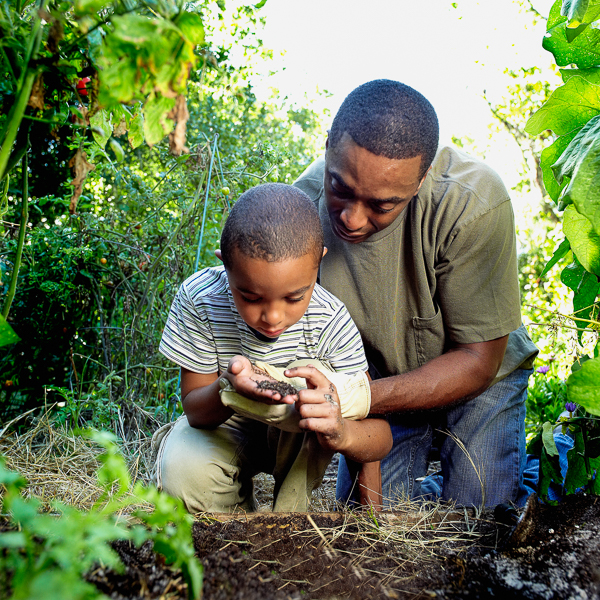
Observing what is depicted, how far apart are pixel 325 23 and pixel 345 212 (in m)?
6.30

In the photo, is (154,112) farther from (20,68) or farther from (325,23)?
(325,23)

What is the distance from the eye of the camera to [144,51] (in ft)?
2.60

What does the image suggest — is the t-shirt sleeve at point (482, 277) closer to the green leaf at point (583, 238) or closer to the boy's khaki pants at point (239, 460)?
the boy's khaki pants at point (239, 460)

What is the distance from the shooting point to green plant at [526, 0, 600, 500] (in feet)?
3.61

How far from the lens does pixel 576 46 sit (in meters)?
1.35

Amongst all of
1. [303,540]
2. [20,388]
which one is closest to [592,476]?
[303,540]

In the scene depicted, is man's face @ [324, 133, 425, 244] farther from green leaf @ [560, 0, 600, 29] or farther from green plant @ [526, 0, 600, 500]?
green leaf @ [560, 0, 600, 29]

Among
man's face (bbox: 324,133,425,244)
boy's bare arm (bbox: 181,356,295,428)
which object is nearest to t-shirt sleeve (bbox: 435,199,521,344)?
man's face (bbox: 324,133,425,244)

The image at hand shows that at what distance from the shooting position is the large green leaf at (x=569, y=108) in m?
1.30

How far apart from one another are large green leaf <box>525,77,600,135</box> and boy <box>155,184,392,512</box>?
26.1 inches

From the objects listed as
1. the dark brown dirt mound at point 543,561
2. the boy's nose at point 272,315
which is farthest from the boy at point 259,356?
the dark brown dirt mound at point 543,561

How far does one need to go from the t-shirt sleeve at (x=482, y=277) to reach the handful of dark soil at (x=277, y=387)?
33.1 inches

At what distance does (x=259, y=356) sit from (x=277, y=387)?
0.39 meters

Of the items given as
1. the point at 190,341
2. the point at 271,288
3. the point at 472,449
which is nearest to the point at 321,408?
the point at 271,288
